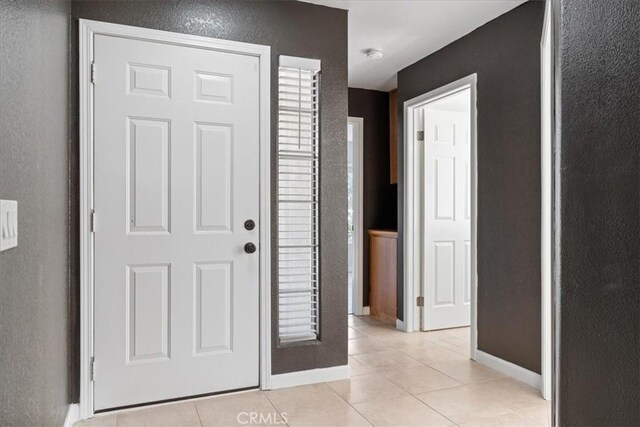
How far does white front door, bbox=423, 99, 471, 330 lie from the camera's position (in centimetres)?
415

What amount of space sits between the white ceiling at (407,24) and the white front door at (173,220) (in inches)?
36.0

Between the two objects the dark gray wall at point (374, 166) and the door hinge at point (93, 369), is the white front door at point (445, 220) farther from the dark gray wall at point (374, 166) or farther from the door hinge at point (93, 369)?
the door hinge at point (93, 369)

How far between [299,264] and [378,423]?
102 centimetres

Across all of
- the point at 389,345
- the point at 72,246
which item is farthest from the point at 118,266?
the point at 389,345

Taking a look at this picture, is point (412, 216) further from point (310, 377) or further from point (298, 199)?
point (310, 377)

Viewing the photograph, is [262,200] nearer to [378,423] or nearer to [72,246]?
[72,246]

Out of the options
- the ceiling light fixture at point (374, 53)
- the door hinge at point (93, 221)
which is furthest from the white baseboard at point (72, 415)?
the ceiling light fixture at point (374, 53)

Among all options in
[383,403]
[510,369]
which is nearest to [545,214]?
[510,369]

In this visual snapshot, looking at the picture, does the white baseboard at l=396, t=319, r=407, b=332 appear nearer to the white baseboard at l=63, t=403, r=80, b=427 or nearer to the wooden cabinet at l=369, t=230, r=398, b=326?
the wooden cabinet at l=369, t=230, r=398, b=326

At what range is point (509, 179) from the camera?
9.96ft

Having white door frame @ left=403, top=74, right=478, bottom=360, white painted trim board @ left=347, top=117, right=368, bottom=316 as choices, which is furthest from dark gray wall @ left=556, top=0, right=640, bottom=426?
white painted trim board @ left=347, top=117, right=368, bottom=316

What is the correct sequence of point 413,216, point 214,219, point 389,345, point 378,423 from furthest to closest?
point 413,216
point 389,345
point 214,219
point 378,423

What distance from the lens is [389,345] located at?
12.2 feet

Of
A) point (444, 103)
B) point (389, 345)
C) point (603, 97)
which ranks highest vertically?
point (444, 103)
